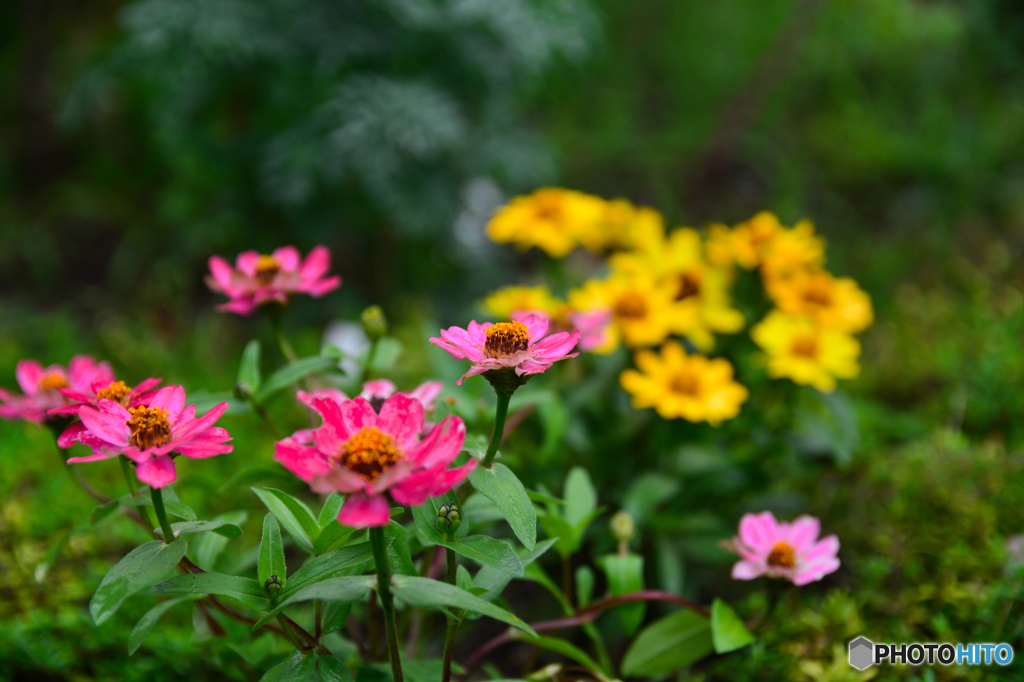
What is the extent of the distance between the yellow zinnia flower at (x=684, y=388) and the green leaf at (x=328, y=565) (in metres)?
0.53

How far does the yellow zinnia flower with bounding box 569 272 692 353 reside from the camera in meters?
1.12

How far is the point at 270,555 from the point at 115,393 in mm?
231

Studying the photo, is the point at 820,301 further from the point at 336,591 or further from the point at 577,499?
the point at 336,591

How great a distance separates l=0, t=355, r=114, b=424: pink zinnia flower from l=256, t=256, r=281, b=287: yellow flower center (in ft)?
0.65

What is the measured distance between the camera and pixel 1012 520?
1.16m

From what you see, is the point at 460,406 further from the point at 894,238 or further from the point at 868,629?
the point at 894,238

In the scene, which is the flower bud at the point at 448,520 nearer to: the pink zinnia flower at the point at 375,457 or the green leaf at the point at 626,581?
the pink zinnia flower at the point at 375,457

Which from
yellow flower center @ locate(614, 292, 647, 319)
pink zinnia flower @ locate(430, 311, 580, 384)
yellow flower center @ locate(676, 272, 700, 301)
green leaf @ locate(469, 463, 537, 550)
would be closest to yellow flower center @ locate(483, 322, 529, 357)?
pink zinnia flower @ locate(430, 311, 580, 384)

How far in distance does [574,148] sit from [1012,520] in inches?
77.9

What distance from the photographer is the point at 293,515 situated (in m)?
0.70

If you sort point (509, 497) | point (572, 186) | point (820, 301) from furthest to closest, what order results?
1. point (572, 186)
2. point (820, 301)
3. point (509, 497)

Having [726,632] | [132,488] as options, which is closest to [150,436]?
[132,488]

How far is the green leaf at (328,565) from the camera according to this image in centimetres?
62

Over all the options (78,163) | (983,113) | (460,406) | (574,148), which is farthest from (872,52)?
(78,163)
